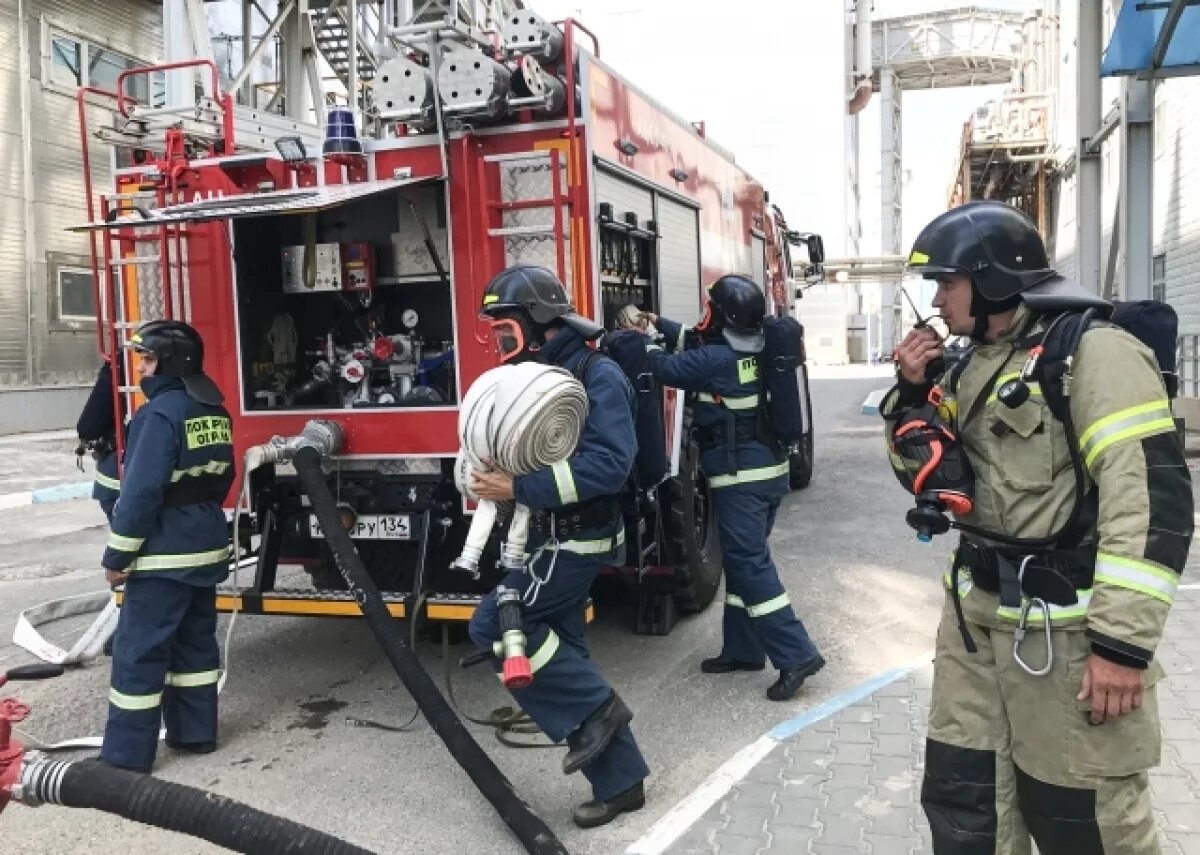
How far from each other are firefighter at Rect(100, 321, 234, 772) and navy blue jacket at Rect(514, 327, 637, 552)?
5.07ft

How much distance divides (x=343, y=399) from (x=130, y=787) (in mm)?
3296

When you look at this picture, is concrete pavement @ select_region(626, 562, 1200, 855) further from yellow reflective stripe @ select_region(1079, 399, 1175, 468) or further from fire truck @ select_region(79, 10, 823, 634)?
yellow reflective stripe @ select_region(1079, 399, 1175, 468)

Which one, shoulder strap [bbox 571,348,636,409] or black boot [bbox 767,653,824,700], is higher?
shoulder strap [bbox 571,348,636,409]

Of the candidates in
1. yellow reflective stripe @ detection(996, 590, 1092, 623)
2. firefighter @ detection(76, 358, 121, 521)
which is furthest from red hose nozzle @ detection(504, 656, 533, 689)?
firefighter @ detection(76, 358, 121, 521)

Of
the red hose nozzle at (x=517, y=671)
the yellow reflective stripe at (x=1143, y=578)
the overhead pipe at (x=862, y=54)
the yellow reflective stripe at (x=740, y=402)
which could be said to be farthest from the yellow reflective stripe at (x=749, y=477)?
the overhead pipe at (x=862, y=54)

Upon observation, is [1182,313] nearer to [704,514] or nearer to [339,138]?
[704,514]

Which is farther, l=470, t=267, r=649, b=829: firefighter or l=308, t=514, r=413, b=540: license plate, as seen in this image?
l=308, t=514, r=413, b=540: license plate

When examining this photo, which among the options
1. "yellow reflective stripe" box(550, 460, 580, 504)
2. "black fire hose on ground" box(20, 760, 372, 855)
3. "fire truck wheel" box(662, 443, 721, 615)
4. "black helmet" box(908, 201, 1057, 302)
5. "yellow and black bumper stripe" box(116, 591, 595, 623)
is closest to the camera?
"black fire hose on ground" box(20, 760, 372, 855)

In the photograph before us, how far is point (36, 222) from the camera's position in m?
16.4

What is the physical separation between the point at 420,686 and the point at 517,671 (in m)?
0.83

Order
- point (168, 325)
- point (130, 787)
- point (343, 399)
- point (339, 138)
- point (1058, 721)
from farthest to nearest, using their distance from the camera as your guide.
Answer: point (343, 399)
point (339, 138)
point (168, 325)
point (1058, 721)
point (130, 787)

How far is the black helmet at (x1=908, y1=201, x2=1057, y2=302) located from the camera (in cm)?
252

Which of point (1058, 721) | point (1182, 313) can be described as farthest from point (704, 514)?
point (1182, 313)

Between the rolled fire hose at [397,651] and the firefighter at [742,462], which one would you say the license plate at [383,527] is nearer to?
the rolled fire hose at [397,651]
